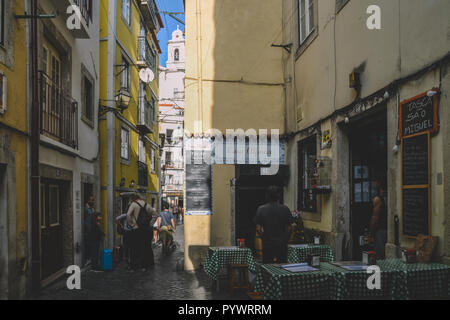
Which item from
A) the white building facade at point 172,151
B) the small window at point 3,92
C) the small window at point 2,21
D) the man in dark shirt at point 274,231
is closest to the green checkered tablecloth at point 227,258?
the man in dark shirt at point 274,231

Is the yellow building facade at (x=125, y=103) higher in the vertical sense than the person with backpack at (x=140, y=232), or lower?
higher

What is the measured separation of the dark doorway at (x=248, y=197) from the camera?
11.0 m

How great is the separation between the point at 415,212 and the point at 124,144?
13.3m

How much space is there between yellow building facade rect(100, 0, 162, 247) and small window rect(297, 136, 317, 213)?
249 inches

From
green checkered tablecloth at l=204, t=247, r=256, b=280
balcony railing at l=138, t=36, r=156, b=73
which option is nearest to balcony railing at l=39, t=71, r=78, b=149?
green checkered tablecloth at l=204, t=247, r=256, b=280

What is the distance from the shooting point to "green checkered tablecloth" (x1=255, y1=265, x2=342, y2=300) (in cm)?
461

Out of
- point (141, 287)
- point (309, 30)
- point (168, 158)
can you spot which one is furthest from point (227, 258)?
point (168, 158)

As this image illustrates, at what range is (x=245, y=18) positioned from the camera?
11156mm

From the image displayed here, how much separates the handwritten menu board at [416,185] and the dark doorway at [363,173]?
2.25 meters

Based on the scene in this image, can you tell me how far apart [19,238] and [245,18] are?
291 inches

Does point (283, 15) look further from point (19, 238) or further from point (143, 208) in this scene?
point (19, 238)

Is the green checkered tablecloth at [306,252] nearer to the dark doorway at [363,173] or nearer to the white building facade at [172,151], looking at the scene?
the dark doorway at [363,173]

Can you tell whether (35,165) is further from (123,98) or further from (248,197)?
(123,98)

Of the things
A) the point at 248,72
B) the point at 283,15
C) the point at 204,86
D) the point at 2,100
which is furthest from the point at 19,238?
the point at 283,15
